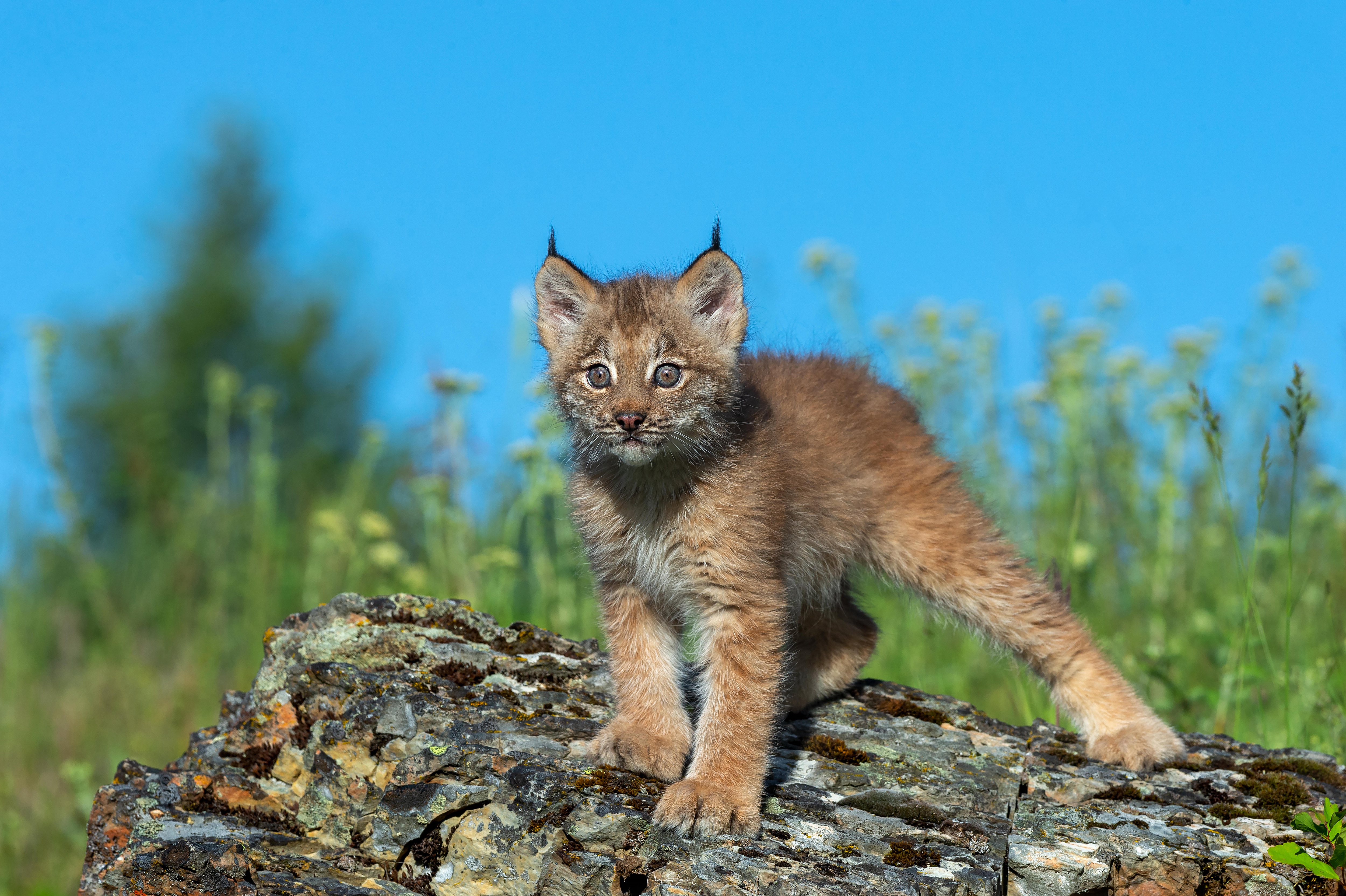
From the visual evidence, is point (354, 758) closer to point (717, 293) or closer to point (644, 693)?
point (644, 693)

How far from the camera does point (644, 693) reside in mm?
4402

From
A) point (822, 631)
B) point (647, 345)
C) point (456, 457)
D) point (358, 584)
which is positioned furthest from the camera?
point (358, 584)

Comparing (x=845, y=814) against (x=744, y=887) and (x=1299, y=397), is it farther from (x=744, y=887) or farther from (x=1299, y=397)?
(x=1299, y=397)

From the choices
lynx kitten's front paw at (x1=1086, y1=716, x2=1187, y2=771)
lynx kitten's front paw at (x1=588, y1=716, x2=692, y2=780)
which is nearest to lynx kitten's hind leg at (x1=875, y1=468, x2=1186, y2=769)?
lynx kitten's front paw at (x1=1086, y1=716, x2=1187, y2=771)

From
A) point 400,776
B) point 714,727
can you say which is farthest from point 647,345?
point 400,776

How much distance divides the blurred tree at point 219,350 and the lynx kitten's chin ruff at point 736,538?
16437 mm

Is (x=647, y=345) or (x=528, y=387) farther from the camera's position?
(x=528, y=387)

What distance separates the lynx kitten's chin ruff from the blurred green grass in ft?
1.49

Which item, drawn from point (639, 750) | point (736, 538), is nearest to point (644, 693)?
point (639, 750)

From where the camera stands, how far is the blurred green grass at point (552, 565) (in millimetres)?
7078

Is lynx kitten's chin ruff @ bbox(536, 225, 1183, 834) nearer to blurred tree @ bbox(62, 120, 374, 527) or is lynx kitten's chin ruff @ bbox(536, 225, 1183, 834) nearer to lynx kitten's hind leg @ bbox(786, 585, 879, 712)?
lynx kitten's hind leg @ bbox(786, 585, 879, 712)

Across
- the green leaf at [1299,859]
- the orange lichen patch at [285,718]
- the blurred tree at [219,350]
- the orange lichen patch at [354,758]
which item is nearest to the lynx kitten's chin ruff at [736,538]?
the orange lichen patch at [354,758]

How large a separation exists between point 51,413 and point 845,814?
8.74 metres

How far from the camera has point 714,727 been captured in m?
4.10
